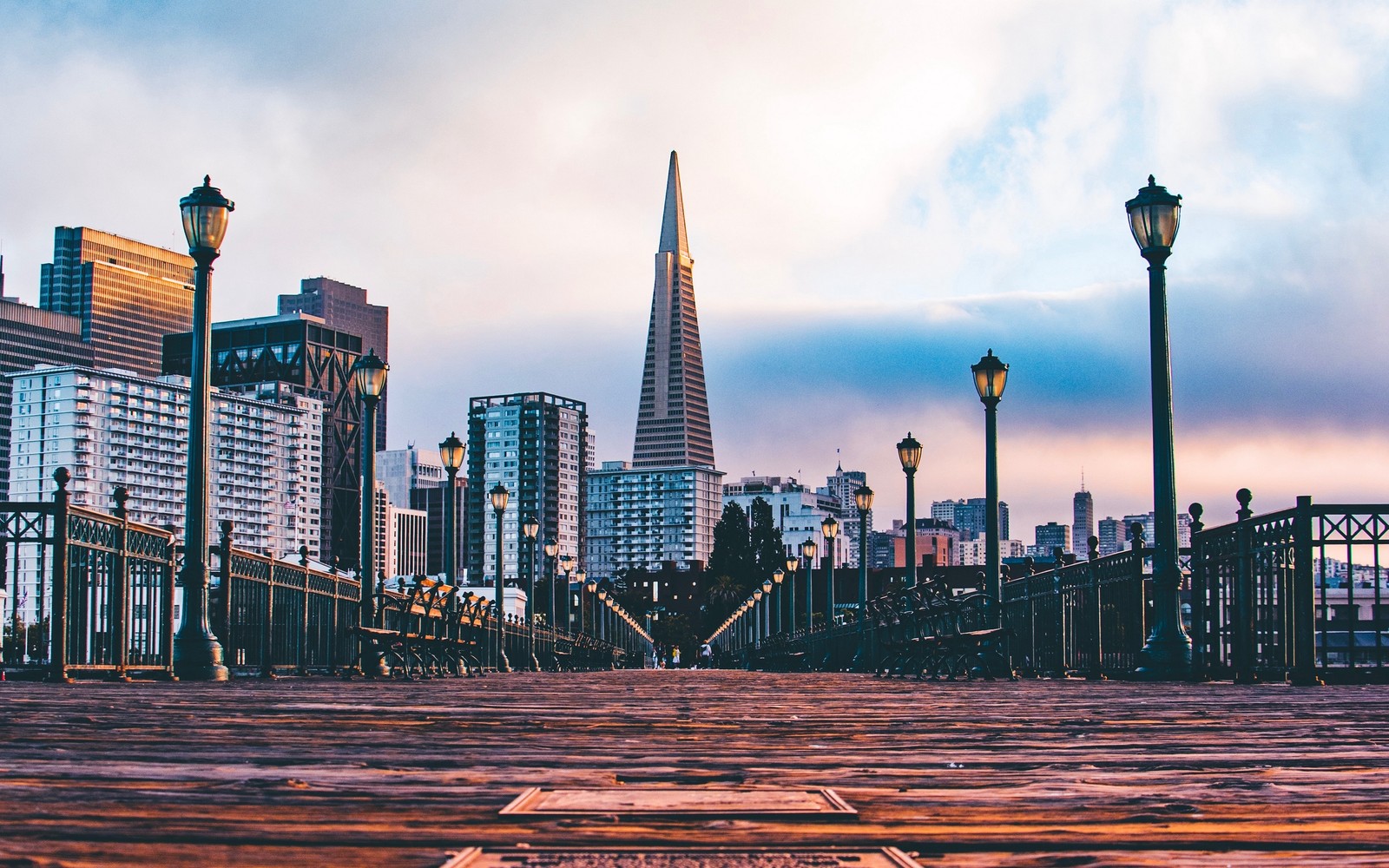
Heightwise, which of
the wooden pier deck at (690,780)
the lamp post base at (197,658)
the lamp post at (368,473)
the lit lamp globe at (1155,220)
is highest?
the lit lamp globe at (1155,220)

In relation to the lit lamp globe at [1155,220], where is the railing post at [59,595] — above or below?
below

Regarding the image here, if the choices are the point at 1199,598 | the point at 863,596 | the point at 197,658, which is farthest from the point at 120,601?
the point at 863,596

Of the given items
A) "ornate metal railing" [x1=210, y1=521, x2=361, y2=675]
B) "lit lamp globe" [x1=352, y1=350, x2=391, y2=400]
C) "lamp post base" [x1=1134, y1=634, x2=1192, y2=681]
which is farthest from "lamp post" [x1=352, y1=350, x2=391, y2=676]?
"lamp post base" [x1=1134, y1=634, x2=1192, y2=681]

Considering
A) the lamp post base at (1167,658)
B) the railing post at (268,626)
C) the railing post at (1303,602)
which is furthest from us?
the railing post at (268,626)

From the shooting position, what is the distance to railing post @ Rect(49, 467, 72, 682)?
527 inches

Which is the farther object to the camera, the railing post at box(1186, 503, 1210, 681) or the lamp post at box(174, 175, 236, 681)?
the lamp post at box(174, 175, 236, 681)

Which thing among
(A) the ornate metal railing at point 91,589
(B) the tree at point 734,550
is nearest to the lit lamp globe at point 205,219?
(A) the ornate metal railing at point 91,589

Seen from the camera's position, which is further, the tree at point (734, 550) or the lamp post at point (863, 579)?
the tree at point (734, 550)

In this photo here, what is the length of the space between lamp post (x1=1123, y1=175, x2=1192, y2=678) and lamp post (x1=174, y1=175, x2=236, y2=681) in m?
9.53

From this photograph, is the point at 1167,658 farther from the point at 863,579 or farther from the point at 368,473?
the point at 863,579

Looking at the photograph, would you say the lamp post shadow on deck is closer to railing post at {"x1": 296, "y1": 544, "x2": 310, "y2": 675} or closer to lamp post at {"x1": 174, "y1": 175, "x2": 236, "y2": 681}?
railing post at {"x1": 296, "y1": 544, "x2": 310, "y2": 675}

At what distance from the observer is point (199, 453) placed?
1647cm

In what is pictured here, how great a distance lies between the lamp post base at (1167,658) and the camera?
1474 cm

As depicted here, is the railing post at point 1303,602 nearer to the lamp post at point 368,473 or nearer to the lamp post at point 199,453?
the lamp post at point 199,453
